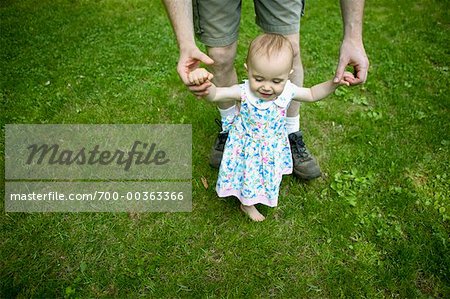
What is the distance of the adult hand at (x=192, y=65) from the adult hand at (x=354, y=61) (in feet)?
2.05

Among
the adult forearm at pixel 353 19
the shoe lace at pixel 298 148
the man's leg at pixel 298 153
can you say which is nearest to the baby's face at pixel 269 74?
the adult forearm at pixel 353 19

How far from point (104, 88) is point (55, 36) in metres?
1.09

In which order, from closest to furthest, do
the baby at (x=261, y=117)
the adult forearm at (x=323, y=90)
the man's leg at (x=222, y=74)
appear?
the baby at (x=261, y=117) < the adult forearm at (x=323, y=90) < the man's leg at (x=222, y=74)

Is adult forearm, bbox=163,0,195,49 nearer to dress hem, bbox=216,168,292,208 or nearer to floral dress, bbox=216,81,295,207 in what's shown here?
floral dress, bbox=216,81,295,207

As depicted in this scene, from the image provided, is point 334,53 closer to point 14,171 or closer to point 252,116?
point 252,116

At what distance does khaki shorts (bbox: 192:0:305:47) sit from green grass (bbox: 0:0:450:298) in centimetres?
86

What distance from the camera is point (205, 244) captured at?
2.30 metres

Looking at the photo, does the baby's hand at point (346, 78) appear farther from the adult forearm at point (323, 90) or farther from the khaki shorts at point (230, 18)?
the khaki shorts at point (230, 18)

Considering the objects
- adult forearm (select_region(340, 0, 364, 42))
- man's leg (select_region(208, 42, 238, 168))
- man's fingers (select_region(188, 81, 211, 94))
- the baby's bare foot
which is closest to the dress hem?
the baby's bare foot

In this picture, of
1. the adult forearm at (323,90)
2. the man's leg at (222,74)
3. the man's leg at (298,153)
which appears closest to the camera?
the adult forearm at (323,90)

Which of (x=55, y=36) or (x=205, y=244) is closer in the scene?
(x=205, y=244)

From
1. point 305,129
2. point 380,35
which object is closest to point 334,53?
point 380,35

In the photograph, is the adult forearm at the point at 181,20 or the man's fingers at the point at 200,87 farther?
the adult forearm at the point at 181,20

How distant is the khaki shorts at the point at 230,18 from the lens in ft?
7.31
